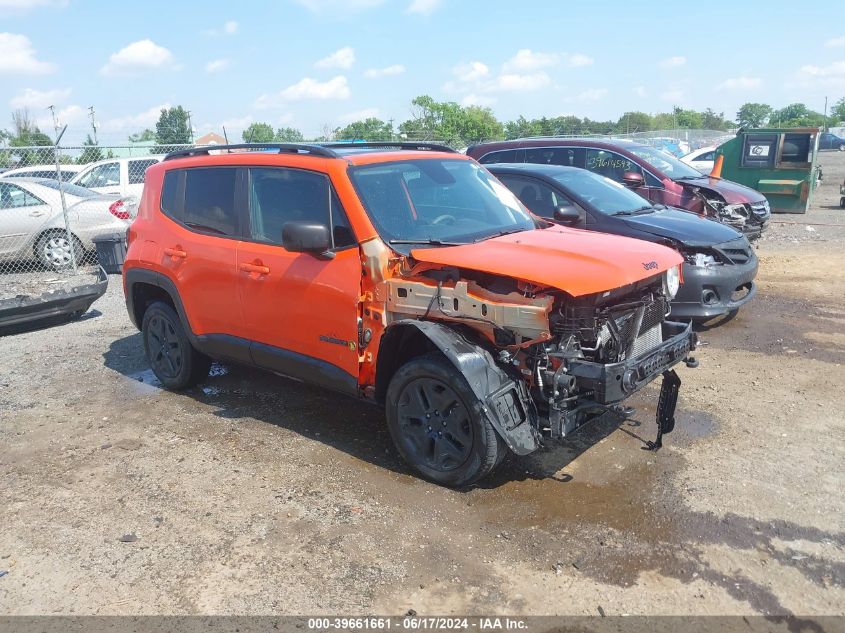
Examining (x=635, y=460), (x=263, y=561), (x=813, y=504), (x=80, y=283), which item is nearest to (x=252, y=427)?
(x=263, y=561)

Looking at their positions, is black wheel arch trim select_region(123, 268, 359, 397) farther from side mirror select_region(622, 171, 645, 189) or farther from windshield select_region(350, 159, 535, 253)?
side mirror select_region(622, 171, 645, 189)

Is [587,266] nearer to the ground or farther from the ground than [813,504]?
farther from the ground

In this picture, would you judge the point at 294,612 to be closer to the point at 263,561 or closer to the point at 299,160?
the point at 263,561

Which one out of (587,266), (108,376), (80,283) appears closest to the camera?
(587,266)

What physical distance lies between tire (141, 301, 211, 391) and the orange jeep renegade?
266 millimetres

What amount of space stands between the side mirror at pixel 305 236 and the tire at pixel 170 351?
2.00 m

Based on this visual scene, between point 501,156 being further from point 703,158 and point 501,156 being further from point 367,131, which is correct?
point 367,131

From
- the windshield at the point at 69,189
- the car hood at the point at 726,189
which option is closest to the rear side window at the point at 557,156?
the car hood at the point at 726,189

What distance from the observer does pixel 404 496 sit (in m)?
4.10

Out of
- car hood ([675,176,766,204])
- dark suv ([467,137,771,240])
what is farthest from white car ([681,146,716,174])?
dark suv ([467,137,771,240])

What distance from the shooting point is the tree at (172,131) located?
21.5 meters

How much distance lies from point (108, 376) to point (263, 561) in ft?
12.1

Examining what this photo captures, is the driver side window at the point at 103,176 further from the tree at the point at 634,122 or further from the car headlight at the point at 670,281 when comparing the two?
the tree at the point at 634,122

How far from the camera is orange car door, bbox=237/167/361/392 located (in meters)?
4.38
